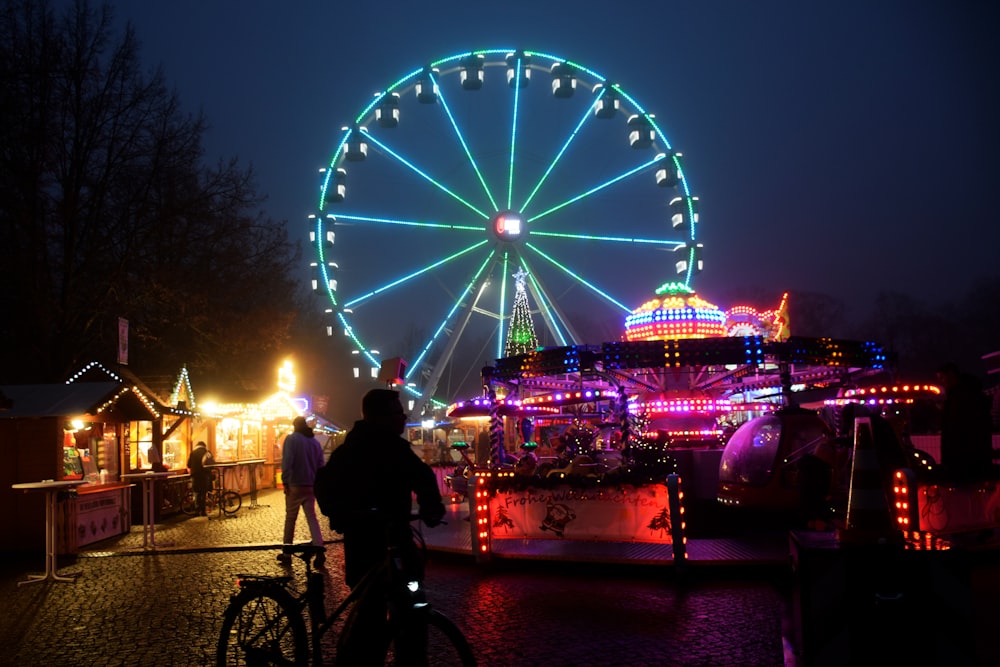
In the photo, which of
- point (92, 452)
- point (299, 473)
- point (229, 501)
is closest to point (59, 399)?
point (92, 452)

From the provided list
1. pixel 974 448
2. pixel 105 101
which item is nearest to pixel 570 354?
pixel 974 448

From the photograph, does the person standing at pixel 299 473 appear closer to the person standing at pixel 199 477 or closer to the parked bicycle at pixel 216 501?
the parked bicycle at pixel 216 501

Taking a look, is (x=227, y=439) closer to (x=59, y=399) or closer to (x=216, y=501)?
(x=216, y=501)

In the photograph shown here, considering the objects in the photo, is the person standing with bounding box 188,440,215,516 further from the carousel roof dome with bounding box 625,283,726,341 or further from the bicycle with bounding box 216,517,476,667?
the bicycle with bounding box 216,517,476,667

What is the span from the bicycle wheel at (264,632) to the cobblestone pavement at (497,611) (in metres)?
1.37

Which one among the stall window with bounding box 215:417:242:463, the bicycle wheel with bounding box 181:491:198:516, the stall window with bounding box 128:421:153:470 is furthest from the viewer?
the stall window with bounding box 215:417:242:463

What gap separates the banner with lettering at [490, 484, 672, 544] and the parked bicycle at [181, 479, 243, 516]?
10.2 meters

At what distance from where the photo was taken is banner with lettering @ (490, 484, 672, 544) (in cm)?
905

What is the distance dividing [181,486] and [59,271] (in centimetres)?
586

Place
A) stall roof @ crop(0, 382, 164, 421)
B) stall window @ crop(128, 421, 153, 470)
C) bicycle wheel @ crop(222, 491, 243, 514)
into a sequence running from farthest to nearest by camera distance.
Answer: bicycle wheel @ crop(222, 491, 243, 514)
stall window @ crop(128, 421, 153, 470)
stall roof @ crop(0, 382, 164, 421)

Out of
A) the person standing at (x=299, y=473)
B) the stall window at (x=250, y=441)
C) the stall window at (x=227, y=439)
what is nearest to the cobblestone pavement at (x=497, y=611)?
the person standing at (x=299, y=473)

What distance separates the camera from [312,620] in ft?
14.8

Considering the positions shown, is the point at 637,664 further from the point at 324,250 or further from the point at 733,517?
the point at 324,250

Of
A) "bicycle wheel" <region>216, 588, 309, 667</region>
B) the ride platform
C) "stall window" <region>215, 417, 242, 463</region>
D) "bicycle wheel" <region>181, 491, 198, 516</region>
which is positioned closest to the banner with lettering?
the ride platform
